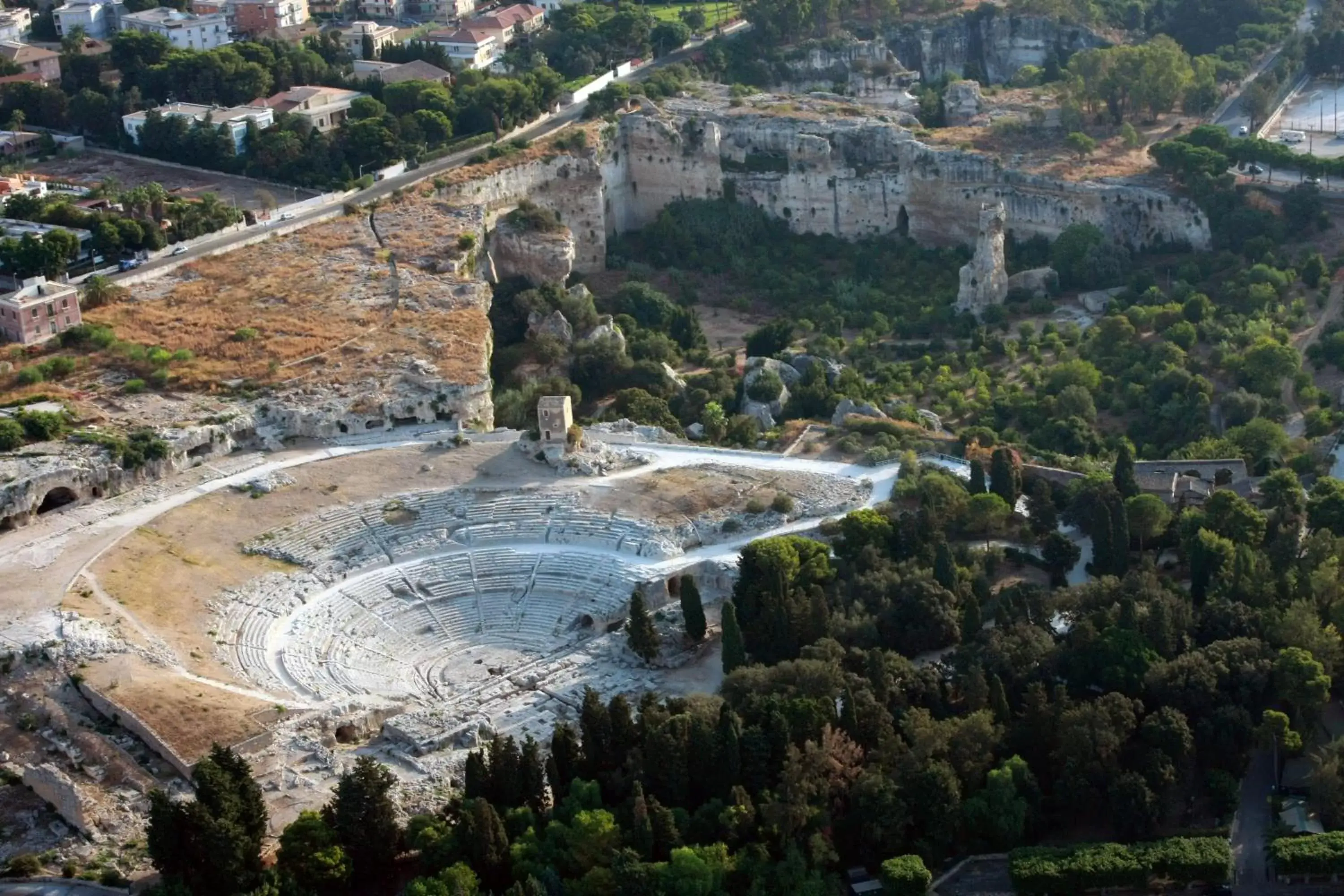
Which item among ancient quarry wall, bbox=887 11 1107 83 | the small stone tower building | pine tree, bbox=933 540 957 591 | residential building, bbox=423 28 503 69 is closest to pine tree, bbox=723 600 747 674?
pine tree, bbox=933 540 957 591

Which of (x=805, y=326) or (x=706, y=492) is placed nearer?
(x=706, y=492)

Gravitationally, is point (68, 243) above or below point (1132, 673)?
above

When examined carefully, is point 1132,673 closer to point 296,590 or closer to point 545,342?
point 296,590

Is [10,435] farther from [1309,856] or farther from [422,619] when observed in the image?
[1309,856]

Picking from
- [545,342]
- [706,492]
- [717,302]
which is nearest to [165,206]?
[545,342]

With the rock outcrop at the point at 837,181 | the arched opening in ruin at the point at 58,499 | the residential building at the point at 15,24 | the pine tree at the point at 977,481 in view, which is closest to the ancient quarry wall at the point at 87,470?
the arched opening in ruin at the point at 58,499

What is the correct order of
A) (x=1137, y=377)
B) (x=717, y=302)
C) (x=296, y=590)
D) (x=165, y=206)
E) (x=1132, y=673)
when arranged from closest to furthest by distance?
(x=1132, y=673) < (x=296, y=590) < (x=1137, y=377) < (x=165, y=206) < (x=717, y=302)

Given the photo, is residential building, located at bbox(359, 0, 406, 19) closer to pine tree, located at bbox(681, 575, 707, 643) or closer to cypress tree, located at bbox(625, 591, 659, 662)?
pine tree, located at bbox(681, 575, 707, 643)
